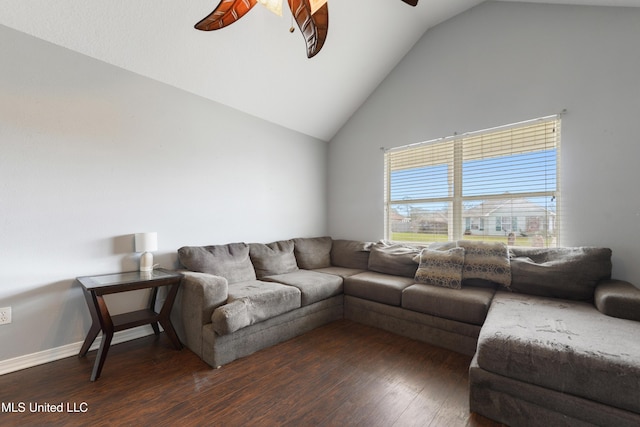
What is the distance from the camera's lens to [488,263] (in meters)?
2.54

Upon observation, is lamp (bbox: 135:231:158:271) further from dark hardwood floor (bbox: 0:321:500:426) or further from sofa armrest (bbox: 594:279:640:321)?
sofa armrest (bbox: 594:279:640:321)

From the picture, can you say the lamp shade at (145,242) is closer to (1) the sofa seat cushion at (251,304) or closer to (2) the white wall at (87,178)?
(2) the white wall at (87,178)

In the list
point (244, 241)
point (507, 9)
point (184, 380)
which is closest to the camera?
point (184, 380)

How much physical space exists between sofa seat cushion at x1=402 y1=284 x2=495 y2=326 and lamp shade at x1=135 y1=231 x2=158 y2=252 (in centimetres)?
240

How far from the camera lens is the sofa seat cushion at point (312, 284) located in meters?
2.63

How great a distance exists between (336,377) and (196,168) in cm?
243

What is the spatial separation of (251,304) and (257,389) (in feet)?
1.99

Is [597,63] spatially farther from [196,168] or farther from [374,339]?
[196,168]

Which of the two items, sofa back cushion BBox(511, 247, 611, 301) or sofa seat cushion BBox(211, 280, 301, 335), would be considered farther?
sofa back cushion BBox(511, 247, 611, 301)

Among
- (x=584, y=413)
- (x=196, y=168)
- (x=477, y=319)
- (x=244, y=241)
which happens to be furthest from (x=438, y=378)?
(x=196, y=168)

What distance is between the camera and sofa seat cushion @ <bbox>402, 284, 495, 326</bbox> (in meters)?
2.16

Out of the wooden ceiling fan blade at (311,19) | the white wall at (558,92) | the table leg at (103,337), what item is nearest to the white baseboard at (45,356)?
the table leg at (103,337)

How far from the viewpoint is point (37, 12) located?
188cm

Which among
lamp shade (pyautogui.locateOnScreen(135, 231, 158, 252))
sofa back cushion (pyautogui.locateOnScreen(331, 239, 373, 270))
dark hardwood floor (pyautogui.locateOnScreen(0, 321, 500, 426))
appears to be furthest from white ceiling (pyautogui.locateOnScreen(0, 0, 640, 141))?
dark hardwood floor (pyautogui.locateOnScreen(0, 321, 500, 426))
